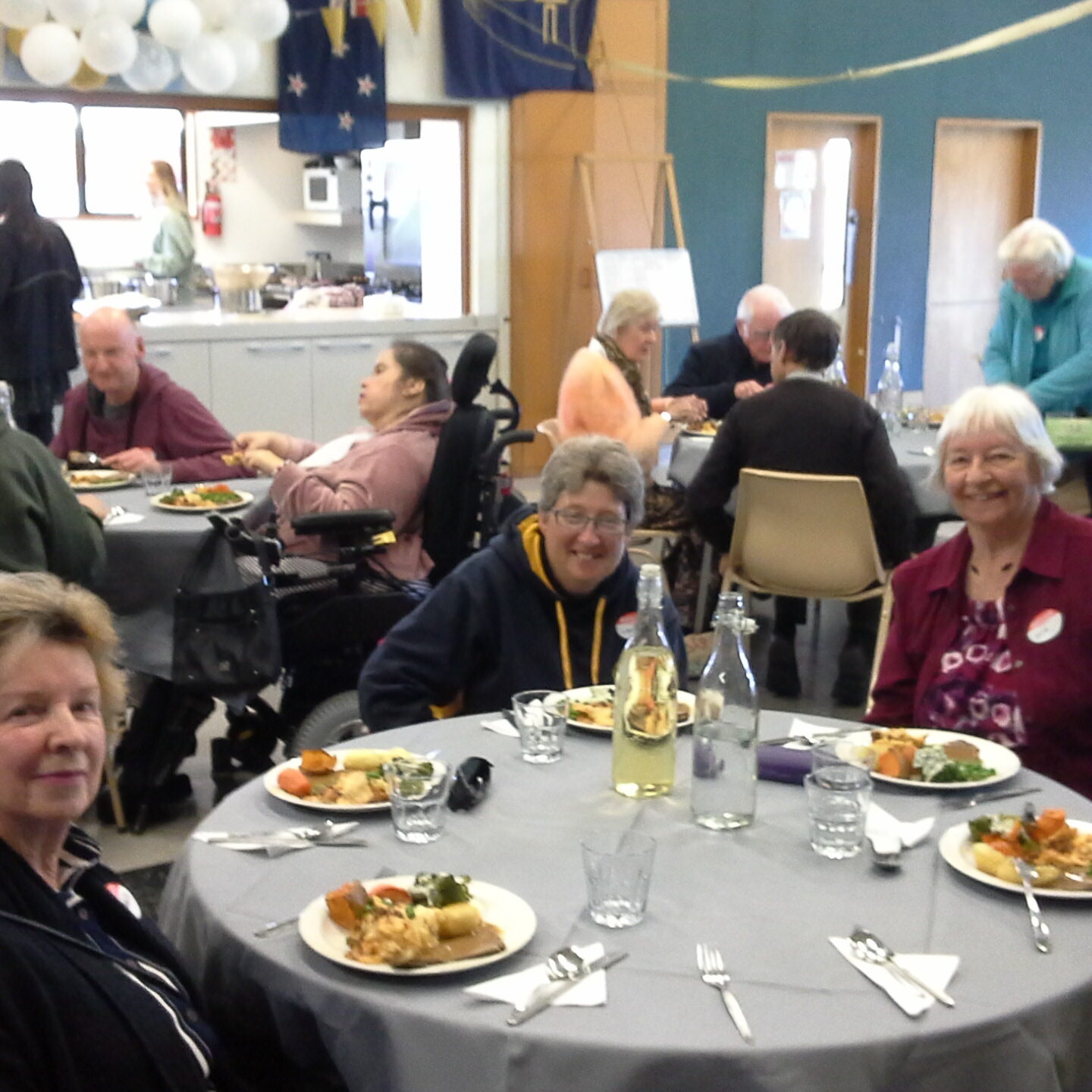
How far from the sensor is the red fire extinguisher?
11047mm

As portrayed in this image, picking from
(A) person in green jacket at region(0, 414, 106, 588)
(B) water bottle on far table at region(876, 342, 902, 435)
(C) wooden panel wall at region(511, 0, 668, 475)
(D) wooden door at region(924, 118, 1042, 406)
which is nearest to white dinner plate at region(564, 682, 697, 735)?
(A) person in green jacket at region(0, 414, 106, 588)

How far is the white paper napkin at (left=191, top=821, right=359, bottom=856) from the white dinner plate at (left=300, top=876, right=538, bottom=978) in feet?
0.53

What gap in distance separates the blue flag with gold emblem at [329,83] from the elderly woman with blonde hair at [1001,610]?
579 cm

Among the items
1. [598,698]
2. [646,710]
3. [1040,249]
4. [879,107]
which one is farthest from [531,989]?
[879,107]

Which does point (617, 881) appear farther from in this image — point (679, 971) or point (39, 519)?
point (39, 519)

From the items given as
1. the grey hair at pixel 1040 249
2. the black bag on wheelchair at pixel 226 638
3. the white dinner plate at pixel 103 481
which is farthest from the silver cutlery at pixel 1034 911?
the grey hair at pixel 1040 249

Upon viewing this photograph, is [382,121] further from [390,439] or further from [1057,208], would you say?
[1057,208]

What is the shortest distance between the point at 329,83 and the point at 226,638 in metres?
5.10

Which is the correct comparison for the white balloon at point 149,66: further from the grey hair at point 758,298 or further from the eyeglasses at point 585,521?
the eyeglasses at point 585,521

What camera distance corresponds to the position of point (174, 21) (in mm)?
6621

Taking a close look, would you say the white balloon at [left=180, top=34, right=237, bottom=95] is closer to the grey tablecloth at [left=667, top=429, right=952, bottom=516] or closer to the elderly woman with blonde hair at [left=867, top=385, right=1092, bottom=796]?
the grey tablecloth at [left=667, top=429, right=952, bottom=516]

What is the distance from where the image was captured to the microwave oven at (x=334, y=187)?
10.3m

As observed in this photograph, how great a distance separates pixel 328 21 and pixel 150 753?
16.0 feet

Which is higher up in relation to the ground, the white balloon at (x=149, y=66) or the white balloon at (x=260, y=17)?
the white balloon at (x=260, y=17)
